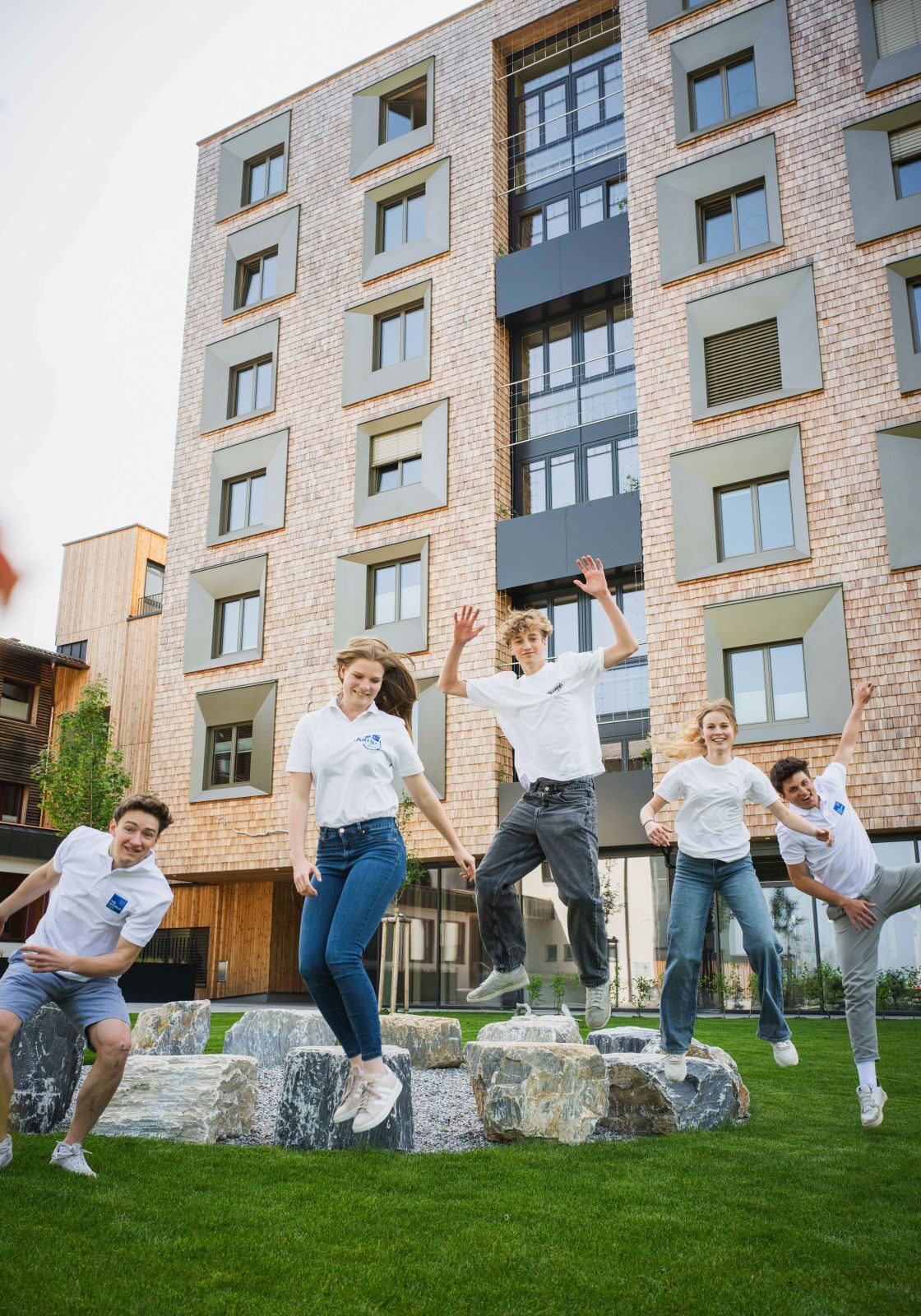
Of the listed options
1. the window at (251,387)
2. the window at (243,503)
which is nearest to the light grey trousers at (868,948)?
the window at (243,503)

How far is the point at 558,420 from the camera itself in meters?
23.3

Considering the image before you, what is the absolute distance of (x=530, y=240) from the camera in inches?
979

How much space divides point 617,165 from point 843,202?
5.85 metres

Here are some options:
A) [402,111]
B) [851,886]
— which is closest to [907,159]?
[402,111]

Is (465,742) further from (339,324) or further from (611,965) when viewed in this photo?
(339,324)

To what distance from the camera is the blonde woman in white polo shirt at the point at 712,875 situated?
21.2ft

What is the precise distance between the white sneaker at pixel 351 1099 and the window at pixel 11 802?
30287 millimetres

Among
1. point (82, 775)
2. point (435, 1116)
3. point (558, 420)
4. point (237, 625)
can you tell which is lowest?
point (435, 1116)

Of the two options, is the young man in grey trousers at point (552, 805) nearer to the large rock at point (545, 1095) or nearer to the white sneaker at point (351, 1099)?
the large rock at point (545, 1095)

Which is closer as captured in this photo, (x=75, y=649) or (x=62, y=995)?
(x=62, y=995)

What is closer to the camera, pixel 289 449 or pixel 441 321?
pixel 441 321

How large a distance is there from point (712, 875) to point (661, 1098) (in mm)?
1370

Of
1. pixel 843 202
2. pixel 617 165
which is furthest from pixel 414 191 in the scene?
pixel 843 202

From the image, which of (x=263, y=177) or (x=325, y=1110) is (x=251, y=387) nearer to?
(x=263, y=177)
